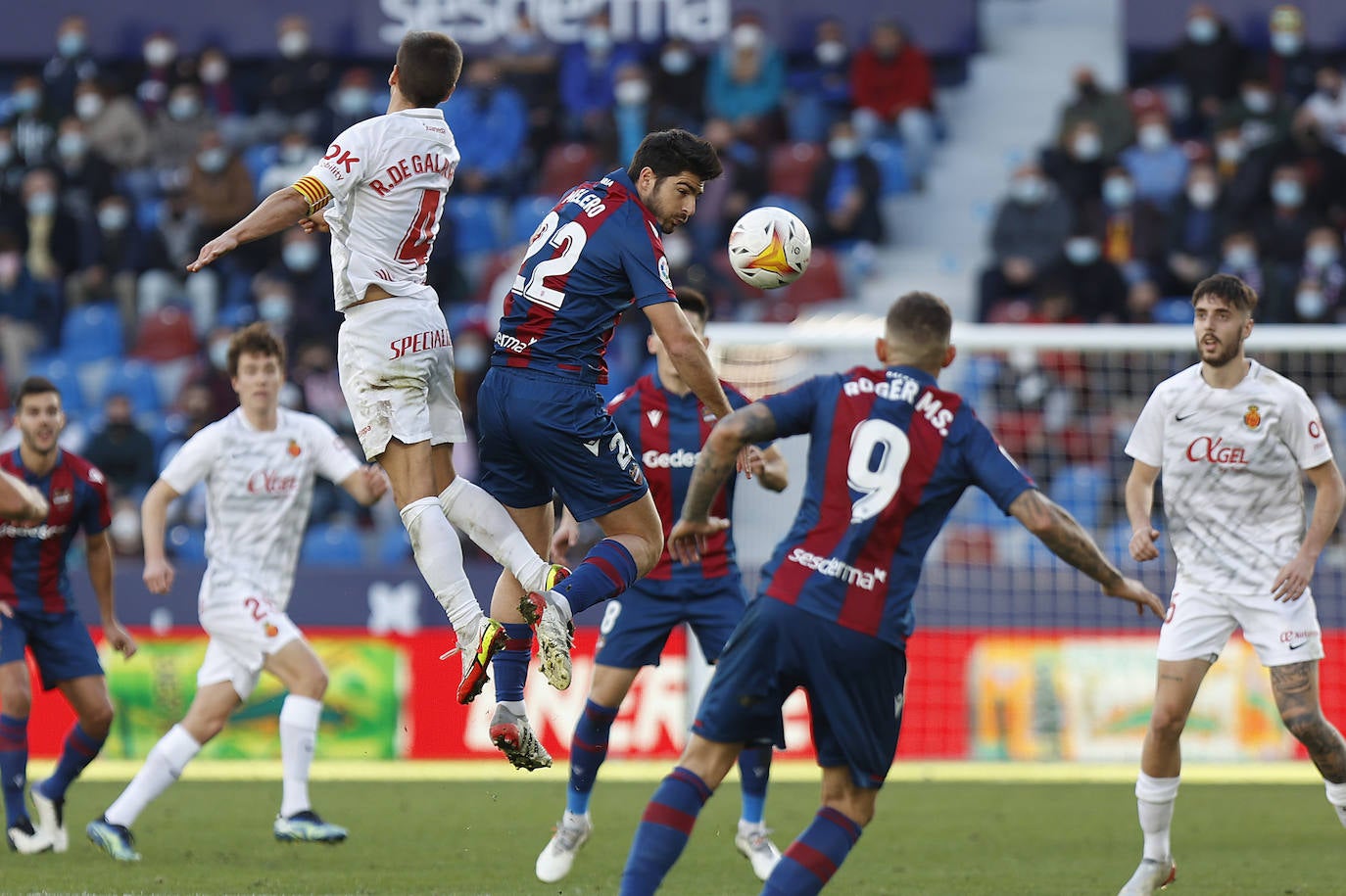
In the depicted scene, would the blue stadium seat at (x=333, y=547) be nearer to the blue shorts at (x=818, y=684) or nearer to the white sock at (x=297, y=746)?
the white sock at (x=297, y=746)

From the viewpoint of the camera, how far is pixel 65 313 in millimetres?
19328

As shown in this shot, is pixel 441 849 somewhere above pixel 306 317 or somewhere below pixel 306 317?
below

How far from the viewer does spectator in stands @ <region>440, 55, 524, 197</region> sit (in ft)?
64.5

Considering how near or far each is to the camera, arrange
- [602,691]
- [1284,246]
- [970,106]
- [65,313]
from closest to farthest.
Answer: [602,691] < [1284,246] < [65,313] < [970,106]

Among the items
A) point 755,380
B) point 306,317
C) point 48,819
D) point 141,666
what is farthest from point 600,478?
point 306,317

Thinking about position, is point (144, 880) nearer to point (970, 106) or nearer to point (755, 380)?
point (755, 380)

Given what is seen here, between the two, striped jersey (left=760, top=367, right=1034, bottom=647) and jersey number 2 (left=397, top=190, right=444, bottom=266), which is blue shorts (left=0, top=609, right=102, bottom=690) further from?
striped jersey (left=760, top=367, right=1034, bottom=647)

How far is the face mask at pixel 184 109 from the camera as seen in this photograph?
20578mm

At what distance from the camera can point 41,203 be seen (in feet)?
65.4

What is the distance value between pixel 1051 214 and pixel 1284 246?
2190 millimetres

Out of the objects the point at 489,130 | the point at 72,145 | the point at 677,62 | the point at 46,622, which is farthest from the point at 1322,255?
the point at 72,145

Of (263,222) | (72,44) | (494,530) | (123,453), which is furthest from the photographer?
(72,44)

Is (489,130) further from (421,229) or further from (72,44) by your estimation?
(421,229)

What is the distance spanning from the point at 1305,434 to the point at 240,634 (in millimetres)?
5644
